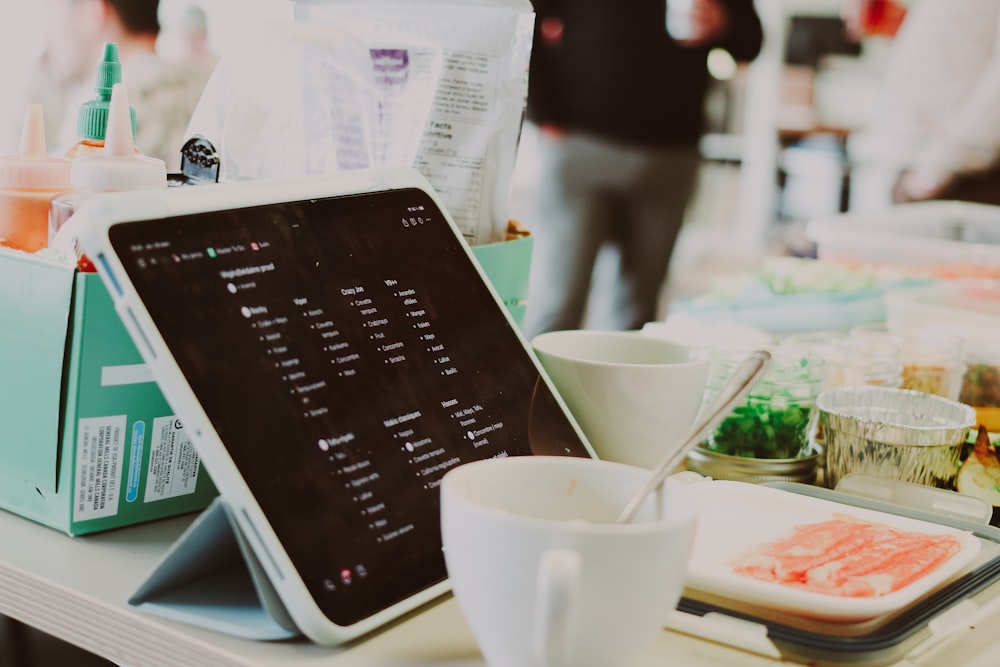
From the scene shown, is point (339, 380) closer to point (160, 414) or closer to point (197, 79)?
point (160, 414)

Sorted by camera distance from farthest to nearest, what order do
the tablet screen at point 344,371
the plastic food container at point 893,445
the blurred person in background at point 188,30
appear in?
the blurred person in background at point 188,30, the plastic food container at point 893,445, the tablet screen at point 344,371

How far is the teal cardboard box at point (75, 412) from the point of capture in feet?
1.94

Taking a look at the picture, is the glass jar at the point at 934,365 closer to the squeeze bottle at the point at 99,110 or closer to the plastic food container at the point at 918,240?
the plastic food container at the point at 918,240

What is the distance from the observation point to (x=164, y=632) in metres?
0.53

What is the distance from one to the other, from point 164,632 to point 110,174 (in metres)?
0.26

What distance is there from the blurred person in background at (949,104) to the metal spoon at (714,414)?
2.32m

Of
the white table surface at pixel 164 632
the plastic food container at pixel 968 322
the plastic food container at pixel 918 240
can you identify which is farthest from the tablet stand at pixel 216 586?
the plastic food container at pixel 918 240

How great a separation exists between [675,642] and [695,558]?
68 mm

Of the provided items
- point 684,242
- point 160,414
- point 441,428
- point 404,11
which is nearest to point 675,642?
point 441,428

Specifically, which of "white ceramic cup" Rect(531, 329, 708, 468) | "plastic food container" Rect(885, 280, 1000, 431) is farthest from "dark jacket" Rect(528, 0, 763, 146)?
"white ceramic cup" Rect(531, 329, 708, 468)

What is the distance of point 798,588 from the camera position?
0.56 metres

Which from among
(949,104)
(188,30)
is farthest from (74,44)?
(949,104)

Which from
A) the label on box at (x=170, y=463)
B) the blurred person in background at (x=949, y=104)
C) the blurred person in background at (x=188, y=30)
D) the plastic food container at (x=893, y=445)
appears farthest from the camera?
the blurred person in background at (x=188, y=30)

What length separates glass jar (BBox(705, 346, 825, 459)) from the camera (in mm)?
819
